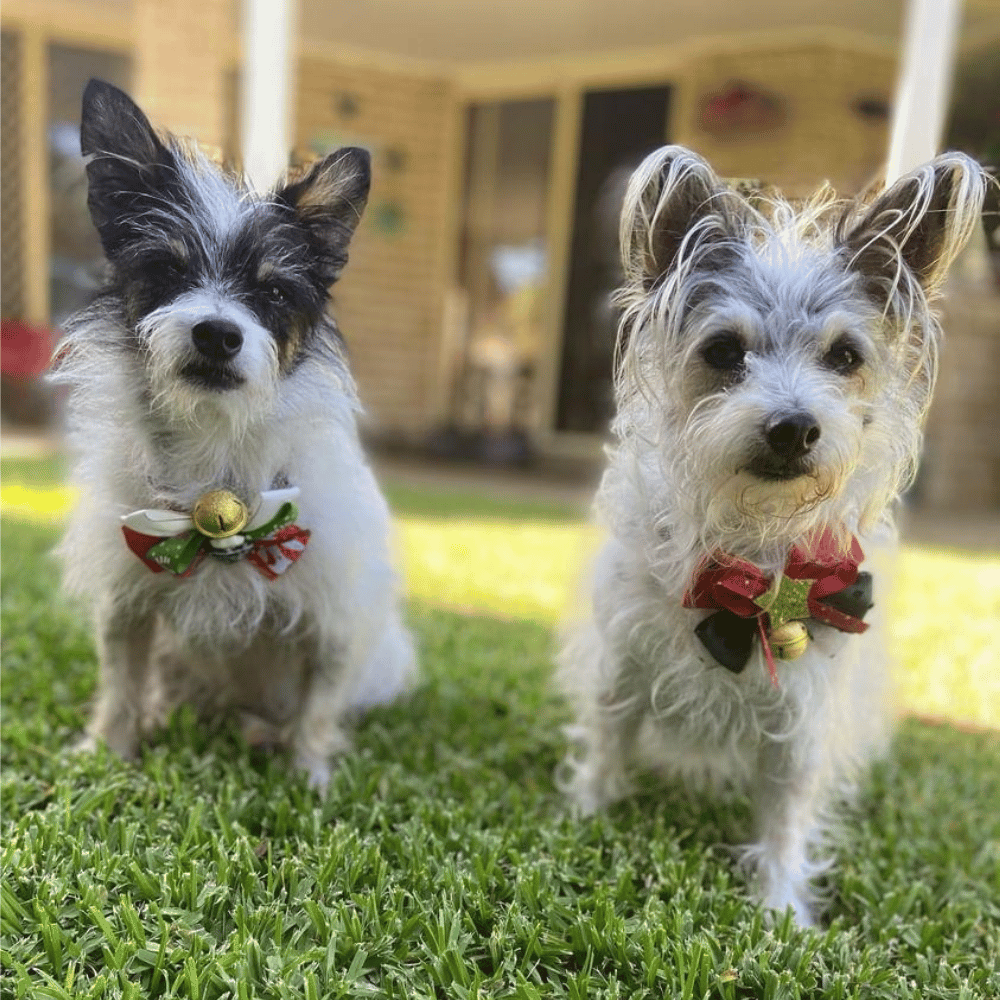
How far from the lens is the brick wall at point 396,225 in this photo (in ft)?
39.9

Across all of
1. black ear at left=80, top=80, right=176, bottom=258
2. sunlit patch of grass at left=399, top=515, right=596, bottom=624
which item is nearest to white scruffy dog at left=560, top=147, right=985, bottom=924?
black ear at left=80, top=80, right=176, bottom=258

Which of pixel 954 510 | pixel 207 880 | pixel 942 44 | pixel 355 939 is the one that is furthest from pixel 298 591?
pixel 954 510

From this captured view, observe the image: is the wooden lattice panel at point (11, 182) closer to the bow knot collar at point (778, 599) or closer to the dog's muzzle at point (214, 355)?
the dog's muzzle at point (214, 355)

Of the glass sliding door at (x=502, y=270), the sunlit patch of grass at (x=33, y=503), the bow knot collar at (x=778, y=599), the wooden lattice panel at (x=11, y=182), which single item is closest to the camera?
the bow knot collar at (x=778, y=599)

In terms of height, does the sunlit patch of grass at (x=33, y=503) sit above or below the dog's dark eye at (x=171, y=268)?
below

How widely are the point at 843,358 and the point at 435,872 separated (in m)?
1.47

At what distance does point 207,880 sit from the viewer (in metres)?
2.02

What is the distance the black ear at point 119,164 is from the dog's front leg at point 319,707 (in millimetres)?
1213

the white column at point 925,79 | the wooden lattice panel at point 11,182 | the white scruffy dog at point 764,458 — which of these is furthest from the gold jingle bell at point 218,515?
the wooden lattice panel at point 11,182

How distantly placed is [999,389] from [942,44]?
6200mm

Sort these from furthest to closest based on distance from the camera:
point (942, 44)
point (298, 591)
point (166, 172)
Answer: point (942, 44) < point (298, 591) < point (166, 172)

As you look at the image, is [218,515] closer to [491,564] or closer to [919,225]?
[919,225]

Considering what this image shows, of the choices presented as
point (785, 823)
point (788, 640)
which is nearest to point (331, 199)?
point (788, 640)

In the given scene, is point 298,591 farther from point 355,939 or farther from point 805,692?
point 805,692
